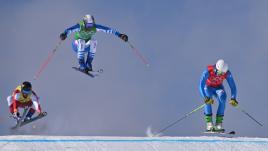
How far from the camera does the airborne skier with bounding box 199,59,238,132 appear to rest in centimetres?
1359

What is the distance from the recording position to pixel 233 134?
43.8ft

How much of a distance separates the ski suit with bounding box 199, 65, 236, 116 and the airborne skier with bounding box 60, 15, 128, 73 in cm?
252

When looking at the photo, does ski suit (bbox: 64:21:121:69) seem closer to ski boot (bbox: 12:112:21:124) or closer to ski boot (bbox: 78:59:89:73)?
ski boot (bbox: 78:59:89:73)

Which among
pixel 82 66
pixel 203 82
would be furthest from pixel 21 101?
pixel 203 82

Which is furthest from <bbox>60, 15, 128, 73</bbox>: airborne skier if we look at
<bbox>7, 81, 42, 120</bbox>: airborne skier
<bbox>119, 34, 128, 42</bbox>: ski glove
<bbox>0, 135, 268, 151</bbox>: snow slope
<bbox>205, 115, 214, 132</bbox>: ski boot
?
<bbox>0, 135, 268, 151</bbox>: snow slope

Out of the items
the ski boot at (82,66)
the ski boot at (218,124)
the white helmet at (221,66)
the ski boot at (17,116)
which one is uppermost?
the ski boot at (82,66)

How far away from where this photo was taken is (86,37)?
14625mm

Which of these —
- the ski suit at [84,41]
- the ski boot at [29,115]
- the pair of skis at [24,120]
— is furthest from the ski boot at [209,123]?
the ski boot at [29,115]

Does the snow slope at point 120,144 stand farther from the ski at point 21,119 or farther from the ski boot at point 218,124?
the ski at point 21,119

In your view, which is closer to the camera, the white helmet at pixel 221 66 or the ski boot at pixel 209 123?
the white helmet at pixel 221 66

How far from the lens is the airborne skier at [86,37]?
14.5 m

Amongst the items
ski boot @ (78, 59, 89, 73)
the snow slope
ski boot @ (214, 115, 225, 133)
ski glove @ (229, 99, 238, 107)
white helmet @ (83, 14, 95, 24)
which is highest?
white helmet @ (83, 14, 95, 24)

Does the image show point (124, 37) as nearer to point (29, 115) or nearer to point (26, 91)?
point (26, 91)

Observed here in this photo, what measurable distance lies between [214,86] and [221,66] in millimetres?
A: 571
